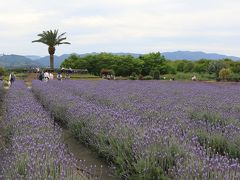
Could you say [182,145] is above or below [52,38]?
below

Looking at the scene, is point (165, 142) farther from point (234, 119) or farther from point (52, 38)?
point (52, 38)

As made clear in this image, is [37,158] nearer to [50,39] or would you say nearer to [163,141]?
[163,141]

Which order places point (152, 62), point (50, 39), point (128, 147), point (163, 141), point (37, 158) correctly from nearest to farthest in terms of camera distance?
point (37, 158) < point (163, 141) < point (128, 147) < point (50, 39) < point (152, 62)

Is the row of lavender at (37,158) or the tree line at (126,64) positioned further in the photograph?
the tree line at (126,64)

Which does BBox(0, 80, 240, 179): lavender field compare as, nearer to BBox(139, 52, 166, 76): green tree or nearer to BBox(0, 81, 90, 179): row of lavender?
BBox(0, 81, 90, 179): row of lavender

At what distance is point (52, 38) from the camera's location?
50.3 metres

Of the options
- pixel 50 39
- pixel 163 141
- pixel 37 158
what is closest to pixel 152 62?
pixel 50 39

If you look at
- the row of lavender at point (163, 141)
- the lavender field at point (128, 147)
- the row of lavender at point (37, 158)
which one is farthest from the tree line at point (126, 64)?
the row of lavender at point (37, 158)

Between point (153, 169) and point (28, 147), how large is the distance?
1.33 meters

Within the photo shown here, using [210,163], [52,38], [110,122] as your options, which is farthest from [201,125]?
[52,38]

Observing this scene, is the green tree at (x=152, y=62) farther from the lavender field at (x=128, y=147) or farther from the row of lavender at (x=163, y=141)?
the lavender field at (x=128, y=147)

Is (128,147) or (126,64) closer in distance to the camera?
(128,147)

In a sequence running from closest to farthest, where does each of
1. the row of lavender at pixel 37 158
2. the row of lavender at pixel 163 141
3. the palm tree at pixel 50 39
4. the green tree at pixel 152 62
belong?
the row of lavender at pixel 37 158 < the row of lavender at pixel 163 141 < the palm tree at pixel 50 39 < the green tree at pixel 152 62

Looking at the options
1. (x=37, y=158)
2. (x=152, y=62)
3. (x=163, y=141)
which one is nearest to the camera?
(x=37, y=158)
